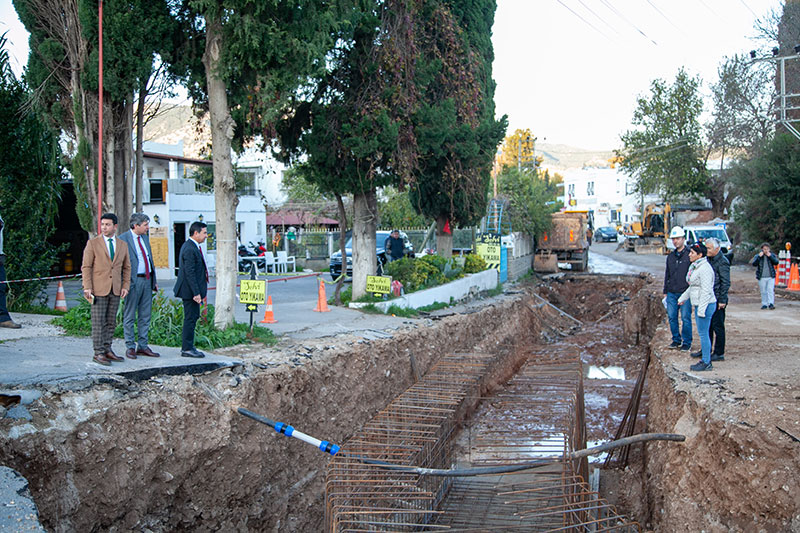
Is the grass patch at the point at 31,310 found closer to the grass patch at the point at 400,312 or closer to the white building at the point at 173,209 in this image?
the grass patch at the point at 400,312

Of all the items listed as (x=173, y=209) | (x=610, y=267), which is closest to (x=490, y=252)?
(x=173, y=209)

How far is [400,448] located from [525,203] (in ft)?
75.9

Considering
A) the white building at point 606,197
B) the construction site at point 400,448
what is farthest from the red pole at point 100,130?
the white building at point 606,197

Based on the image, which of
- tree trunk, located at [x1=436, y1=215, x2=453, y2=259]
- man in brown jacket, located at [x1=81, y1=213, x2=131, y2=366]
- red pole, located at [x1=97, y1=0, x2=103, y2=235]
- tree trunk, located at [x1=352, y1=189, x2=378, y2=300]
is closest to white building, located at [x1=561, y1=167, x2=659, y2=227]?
tree trunk, located at [x1=436, y1=215, x2=453, y2=259]

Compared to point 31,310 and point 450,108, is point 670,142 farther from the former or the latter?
point 31,310

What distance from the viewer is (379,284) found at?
1383 centimetres

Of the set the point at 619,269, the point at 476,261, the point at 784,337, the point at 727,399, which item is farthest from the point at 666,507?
the point at 619,269

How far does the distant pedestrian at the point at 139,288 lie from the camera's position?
752 cm

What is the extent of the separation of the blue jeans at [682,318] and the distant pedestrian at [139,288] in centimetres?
741

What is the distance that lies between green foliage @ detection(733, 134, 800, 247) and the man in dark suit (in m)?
24.7

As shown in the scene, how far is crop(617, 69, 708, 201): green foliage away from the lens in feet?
141

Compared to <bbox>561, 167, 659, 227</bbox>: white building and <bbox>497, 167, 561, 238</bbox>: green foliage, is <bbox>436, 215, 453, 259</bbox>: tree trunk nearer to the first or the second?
<bbox>497, 167, 561, 238</bbox>: green foliage

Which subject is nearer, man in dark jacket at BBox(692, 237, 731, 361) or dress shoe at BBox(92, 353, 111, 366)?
dress shoe at BBox(92, 353, 111, 366)

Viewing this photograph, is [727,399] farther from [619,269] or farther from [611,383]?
[619,269]
